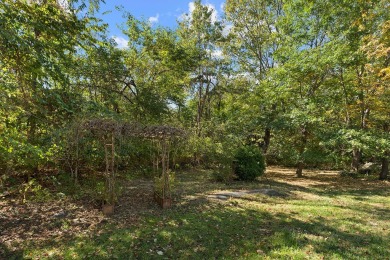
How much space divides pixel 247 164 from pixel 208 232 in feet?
20.0

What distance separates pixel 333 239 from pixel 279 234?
91cm

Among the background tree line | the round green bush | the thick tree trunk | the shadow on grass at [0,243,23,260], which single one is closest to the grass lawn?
the shadow on grass at [0,243,23,260]

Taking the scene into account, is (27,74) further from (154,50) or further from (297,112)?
(297,112)

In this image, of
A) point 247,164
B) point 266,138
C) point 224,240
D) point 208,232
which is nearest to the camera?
point 224,240

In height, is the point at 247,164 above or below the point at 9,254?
above

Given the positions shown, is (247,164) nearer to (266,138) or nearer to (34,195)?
(266,138)

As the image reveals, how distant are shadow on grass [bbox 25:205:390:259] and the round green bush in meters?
4.92

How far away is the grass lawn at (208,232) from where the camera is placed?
3.86m

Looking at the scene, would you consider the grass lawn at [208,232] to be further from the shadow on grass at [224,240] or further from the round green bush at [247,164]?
the round green bush at [247,164]

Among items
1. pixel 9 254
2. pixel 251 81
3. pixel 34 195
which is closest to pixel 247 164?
pixel 34 195

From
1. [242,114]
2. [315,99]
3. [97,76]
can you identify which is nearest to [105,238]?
[97,76]

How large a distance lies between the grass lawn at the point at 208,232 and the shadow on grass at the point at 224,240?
15 millimetres

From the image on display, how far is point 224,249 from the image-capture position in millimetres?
4016

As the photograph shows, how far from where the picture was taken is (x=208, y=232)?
4609 mm
